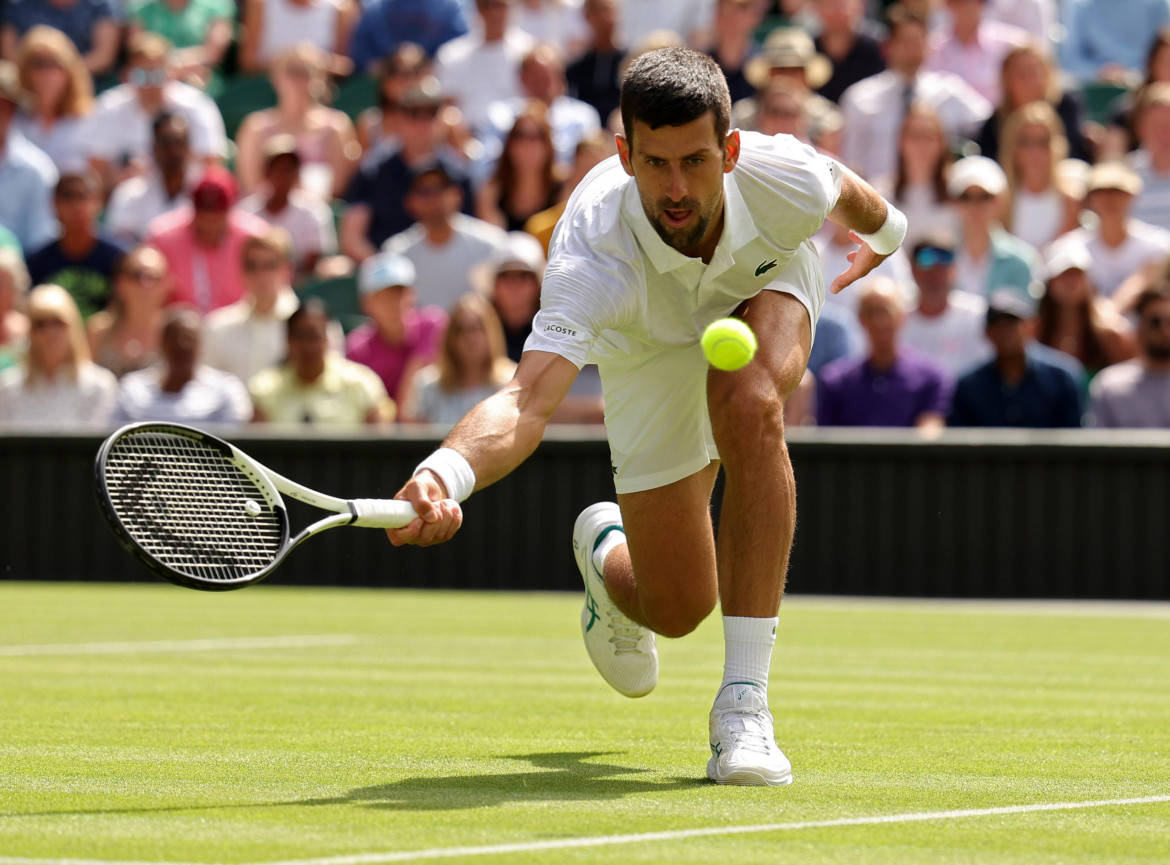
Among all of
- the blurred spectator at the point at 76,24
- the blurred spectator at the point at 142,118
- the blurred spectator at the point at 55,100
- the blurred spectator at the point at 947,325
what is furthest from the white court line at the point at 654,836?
the blurred spectator at the point at 76,24

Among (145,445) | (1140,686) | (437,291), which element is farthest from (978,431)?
(145,445)

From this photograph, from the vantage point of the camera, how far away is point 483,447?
497cm

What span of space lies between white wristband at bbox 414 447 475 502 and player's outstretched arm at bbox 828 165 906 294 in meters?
1.48

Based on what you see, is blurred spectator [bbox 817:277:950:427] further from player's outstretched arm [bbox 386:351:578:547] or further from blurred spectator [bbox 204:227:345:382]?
player's outstretched arm [bbox 386:351:578:547]

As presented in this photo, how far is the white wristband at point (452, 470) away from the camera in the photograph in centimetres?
477

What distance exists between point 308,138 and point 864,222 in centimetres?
1173

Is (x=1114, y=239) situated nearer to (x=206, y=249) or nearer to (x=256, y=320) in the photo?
(x=256, y=320)

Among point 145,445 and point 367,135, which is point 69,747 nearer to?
point 145,445

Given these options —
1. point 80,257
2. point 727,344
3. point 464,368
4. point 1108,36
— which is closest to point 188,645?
point 464,368

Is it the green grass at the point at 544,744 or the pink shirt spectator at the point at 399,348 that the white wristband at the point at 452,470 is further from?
the pink shirt spectator at the point at 399,348

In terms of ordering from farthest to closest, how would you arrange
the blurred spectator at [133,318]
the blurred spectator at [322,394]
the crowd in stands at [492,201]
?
→ the blurred spectator at [133,318] → the blurred spectator at [322,394] → the crowd in stands at [492,201]

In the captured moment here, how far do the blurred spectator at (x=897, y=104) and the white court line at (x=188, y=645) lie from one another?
6.64 meters

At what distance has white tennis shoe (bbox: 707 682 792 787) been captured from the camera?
501cm

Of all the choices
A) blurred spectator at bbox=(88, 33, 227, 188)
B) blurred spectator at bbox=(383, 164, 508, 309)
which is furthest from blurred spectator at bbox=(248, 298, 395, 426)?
blurred spectator at bbox=(88, 33, 227, 188)
